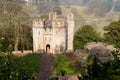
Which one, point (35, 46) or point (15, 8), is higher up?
point (15, 8)

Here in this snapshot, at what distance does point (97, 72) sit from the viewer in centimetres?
1418

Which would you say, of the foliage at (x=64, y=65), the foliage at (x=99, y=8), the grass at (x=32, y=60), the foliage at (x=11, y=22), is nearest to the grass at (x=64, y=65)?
the foliage at (x=64, y=65)

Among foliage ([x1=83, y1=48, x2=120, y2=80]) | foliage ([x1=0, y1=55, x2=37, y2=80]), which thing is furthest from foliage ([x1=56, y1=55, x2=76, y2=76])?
foliage ([x1=0, y1=55, x2=37, y2=80])

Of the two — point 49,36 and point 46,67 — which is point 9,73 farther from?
point 49,36

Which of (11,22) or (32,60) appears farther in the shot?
(11,22)

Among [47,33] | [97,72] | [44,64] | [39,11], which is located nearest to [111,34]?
[47,33]

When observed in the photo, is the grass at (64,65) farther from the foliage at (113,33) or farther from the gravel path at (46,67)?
the foliage at (113,33)

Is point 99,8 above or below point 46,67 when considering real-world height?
above

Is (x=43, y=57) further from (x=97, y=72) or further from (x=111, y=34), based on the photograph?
(x=97, y=72)

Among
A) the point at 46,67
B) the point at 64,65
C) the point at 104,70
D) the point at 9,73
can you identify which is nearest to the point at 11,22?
the point at 46,67

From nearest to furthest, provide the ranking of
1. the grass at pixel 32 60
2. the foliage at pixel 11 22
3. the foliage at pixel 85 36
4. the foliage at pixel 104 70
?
the foliage at pixel 104 70 → the grass at pixel 32 60 → the foliage at pixel 11 22 → the foliage at pixel 85 36

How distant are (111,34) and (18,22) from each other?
15345 millimetres

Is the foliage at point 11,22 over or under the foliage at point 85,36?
over

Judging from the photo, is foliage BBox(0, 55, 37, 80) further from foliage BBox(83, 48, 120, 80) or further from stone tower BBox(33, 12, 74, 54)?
stone tower BBox(33, 12, 74, 54)
